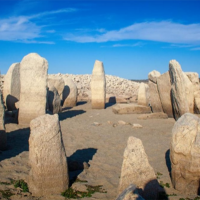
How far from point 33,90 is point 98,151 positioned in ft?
12.4

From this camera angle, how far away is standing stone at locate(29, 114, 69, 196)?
12.9 feet

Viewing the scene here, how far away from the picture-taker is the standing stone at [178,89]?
29.9ft

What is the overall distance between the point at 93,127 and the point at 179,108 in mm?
3162

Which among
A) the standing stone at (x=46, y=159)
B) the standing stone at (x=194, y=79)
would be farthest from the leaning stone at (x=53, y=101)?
the standing stone at (x=46, y=159)

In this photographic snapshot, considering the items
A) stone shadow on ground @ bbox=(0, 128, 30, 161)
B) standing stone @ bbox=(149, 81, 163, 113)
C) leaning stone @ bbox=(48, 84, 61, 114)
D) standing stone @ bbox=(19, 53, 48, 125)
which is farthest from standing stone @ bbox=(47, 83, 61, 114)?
standing stone @ bbox=(149, 81, 163, 113)

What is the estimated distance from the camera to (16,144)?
6.88m

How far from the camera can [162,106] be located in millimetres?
11164

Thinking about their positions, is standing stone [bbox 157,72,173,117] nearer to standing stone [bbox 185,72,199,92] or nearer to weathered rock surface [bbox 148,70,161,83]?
weathered rock surface [bbox 148,70,161,83]

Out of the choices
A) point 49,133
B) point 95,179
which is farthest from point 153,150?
point 49,133

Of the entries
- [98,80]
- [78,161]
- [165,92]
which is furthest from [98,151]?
[98,80]

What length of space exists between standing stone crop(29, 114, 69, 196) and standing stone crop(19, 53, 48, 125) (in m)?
5.14

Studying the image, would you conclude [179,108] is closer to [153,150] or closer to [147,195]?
[153,150]

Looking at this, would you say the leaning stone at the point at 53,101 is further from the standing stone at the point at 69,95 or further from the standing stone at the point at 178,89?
the standing stone at the point at 178,89

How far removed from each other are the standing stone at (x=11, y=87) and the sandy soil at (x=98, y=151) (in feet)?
11.8
